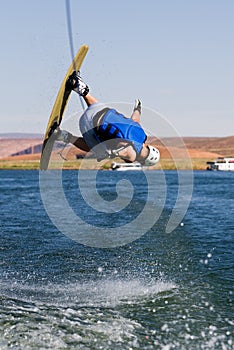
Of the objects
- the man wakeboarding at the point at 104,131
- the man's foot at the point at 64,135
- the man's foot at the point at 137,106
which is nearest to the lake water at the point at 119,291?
the man wakeboarding at the point at 104,131

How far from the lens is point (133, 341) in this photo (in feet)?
33.6

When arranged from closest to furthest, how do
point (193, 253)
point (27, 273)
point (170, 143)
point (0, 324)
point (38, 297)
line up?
point (170, 143)
point (0, 324)
point (38, 297)
point (27, 273)
point (193, 253)

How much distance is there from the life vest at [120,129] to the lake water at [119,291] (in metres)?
3.94

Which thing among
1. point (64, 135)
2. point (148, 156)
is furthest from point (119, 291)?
point (64, 135)

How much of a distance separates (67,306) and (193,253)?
822 cm

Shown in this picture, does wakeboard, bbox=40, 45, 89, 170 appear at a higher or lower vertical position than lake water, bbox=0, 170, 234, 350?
higher

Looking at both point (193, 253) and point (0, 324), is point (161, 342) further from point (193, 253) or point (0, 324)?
point (193, 253)

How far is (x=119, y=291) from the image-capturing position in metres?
14.0

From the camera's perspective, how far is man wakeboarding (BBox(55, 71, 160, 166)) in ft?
30.4

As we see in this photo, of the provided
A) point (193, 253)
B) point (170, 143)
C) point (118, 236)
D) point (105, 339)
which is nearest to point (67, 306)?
point (105, 339)

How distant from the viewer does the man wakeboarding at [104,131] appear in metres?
9.27

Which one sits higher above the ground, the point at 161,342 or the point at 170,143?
the point at 170,143

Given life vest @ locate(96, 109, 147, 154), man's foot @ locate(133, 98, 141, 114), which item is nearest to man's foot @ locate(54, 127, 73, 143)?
life vest @ locate(96, 109, 147, 154)

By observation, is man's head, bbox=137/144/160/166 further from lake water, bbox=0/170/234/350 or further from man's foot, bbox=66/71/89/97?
lake water, bbox=0/170/234/350
